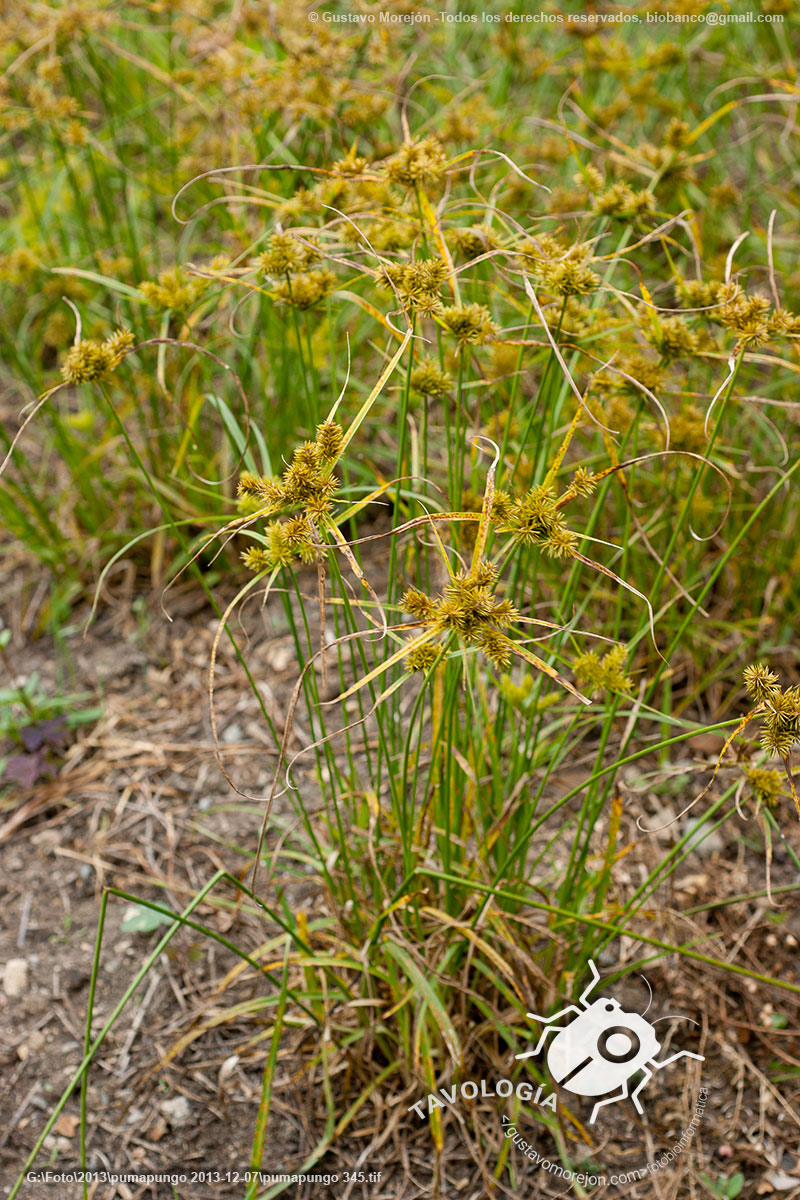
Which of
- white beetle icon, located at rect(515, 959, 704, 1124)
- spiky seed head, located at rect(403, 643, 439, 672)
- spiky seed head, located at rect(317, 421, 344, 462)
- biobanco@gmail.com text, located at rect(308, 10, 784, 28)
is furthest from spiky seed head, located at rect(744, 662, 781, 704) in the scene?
biobanco@gmail.com text, located at rect(308, 10, 784, 28)

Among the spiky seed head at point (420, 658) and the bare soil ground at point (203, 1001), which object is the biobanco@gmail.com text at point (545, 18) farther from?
the spiky seed head at point (420, 658)

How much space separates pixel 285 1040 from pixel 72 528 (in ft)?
4.66

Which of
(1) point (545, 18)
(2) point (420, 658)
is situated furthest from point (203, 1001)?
(1) point (545, 18)

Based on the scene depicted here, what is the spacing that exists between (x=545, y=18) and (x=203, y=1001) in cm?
303

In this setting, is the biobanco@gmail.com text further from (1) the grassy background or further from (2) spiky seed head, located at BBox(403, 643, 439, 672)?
(2) spiky seed head, located at BBox(403, 643, 439, 672)

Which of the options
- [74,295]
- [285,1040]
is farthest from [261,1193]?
[74,295]

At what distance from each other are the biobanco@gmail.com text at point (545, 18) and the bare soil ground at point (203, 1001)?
1540mm

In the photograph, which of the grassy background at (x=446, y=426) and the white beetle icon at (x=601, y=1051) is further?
the white beetle icon at (x=601, y=1051)

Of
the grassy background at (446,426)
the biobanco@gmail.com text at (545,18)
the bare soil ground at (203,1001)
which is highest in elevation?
the biobanco@gmail.com text at (545,18)

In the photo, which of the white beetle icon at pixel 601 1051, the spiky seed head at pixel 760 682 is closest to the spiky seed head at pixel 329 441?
the spiky seed head at pixel 760 682

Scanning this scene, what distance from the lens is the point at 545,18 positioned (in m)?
2.95

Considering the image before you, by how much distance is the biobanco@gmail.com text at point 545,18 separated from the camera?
2215 millimetres

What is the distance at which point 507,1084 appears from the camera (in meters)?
1.37

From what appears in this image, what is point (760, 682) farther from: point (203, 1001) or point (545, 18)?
point (545, 18)
